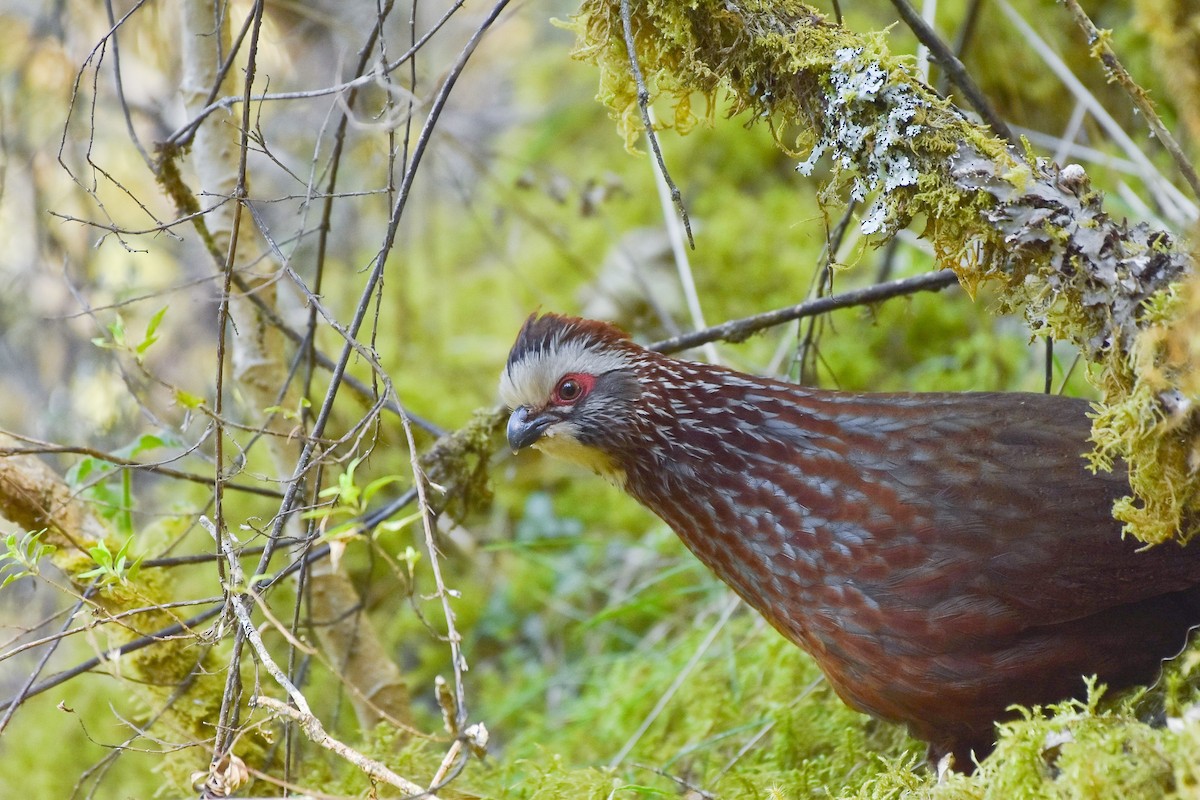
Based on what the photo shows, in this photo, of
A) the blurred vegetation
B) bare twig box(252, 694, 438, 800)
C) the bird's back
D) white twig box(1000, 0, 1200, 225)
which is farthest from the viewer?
white twig box(1000, 0, 1200, 225)

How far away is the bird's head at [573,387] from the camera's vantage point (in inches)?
126

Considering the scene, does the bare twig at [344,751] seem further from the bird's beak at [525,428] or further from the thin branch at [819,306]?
the thin branch at [819,306]

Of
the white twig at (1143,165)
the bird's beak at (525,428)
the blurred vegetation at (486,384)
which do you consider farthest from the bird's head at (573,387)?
the white twig at (1143,165)

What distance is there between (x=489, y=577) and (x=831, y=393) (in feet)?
10.8

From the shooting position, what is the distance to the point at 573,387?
3279mm

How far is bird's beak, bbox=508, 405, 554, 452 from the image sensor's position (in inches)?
129

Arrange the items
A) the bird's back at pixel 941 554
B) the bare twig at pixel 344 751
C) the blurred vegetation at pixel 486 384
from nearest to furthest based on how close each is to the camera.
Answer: the bare twig at pixel 344 751
the bird's back at pixel 941 554
the blurred vegetation at pixel 486 384

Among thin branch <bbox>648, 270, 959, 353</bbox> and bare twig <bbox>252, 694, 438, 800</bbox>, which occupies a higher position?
thin branch <bbox>648, 270, 959, 353</bbox>

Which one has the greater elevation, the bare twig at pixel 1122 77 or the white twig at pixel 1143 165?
the white twig at pixel 1143 165

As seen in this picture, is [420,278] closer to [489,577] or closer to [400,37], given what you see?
[400,37]

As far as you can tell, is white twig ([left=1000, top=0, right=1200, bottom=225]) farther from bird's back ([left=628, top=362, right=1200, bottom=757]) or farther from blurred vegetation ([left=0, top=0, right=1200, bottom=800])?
bird's back ([left=628, top=362, right=1200, bottom=757])

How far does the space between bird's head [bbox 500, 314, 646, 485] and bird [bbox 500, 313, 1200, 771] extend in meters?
0.02

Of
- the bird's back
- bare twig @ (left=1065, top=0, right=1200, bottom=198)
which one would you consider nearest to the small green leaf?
the bird's back

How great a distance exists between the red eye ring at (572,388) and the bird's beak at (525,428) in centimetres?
7
